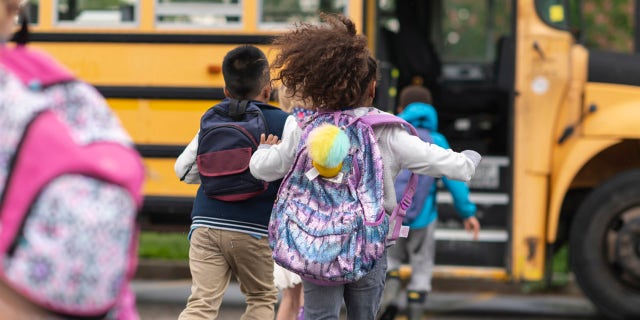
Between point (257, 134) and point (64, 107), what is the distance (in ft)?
6.60

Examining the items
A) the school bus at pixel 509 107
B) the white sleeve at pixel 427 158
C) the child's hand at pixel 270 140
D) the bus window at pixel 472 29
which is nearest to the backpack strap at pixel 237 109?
the child's hand at pixel 270 140

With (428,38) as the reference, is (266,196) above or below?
below

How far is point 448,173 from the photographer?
120 inches

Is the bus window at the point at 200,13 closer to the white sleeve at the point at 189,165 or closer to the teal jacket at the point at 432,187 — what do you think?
the teal jacket at the point at 432,187

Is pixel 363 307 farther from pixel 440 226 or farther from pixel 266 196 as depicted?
pixel 440 226

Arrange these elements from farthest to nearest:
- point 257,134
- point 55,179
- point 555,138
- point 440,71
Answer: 1. point 440,71
2. point 555,138
3. point 257,134
4. point 55,179

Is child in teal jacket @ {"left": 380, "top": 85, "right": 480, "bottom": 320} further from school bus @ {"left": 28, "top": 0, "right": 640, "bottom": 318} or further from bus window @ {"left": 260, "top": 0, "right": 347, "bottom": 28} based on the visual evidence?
bus window @ {"left": 260, "top": 0, "right": 347, "bottom": 28}

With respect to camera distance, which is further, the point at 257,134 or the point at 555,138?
the point at 555,138

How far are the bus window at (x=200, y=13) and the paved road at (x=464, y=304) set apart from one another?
5.62 ft

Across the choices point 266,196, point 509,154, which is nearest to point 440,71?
point 509,154

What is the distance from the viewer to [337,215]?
2.94 m

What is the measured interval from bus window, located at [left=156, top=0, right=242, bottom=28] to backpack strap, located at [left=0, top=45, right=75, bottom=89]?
4605 mm

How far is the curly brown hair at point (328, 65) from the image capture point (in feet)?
9.97

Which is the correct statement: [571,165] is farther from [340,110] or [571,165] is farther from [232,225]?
[340,110]
